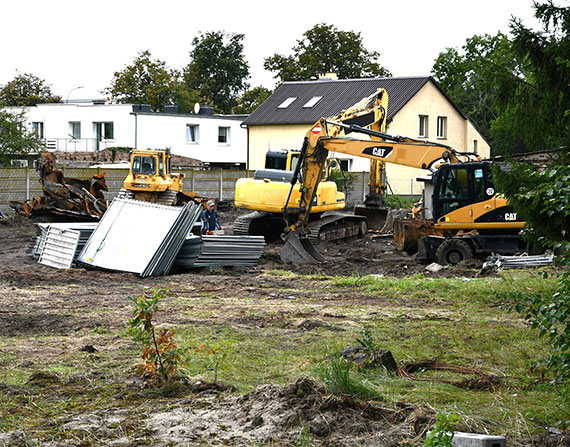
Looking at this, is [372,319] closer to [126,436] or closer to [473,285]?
[473,285]

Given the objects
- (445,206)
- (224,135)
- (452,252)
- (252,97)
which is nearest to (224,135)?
(224,135)

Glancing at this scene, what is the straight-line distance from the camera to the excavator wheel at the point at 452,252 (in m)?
20.2

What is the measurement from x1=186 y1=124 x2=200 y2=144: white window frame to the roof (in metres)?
7.90

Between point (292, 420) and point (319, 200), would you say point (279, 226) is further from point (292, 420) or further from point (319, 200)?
point (292, 420)

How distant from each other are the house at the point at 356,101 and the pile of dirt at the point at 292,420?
40.1m

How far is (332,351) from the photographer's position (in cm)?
961

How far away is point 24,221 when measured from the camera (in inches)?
1175

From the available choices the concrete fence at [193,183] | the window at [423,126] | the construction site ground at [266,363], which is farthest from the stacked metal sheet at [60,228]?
the window at [423,126]

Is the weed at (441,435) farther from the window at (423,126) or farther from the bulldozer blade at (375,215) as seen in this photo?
the window at (423,126)

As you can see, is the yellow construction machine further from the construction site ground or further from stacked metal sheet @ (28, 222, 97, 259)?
the construction site ground

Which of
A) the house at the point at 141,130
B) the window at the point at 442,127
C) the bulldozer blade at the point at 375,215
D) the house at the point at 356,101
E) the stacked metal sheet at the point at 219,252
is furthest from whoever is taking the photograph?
the house at the point at 141,130

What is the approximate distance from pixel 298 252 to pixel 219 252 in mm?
2812

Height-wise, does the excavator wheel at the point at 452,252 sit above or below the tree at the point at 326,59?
below

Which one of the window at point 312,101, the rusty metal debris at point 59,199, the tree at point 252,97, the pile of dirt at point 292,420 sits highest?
the tree at point 252,97
